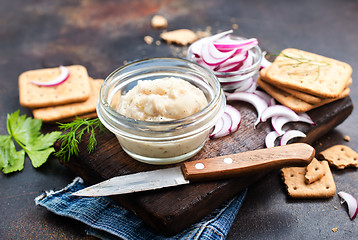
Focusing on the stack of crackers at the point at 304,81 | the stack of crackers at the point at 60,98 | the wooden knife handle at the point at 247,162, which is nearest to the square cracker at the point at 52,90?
the stack of crackers at the point at 60,98

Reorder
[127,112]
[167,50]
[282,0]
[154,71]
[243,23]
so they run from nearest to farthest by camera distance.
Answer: [127,112] < [154,71] < [167,50] < [243,23] < [282,0]

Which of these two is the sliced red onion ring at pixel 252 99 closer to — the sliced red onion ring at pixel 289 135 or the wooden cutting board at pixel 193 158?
the wooden cutting board at pixel 193 158

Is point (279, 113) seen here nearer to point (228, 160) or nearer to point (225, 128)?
point (225, 128)

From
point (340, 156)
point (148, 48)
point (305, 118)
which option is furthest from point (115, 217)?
point (148, 48)

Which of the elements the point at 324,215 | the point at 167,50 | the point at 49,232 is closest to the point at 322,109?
the point at 324,215

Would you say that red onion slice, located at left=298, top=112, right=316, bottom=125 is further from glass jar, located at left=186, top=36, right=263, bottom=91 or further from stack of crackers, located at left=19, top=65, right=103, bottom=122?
stack of crackers, located at left=19, top=65, right=103, bottom=122

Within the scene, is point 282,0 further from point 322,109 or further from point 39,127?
point 39,127

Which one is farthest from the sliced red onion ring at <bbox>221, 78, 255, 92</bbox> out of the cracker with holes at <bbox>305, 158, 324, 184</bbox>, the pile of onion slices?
the cracker with holes at <bbox>305, 158, 324, 184</bbox>
